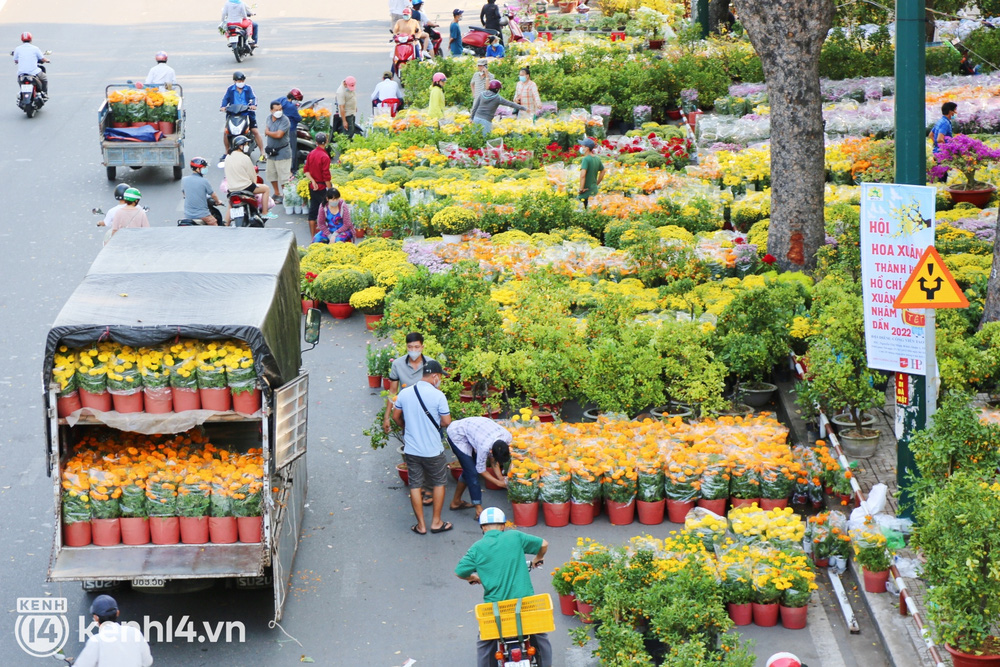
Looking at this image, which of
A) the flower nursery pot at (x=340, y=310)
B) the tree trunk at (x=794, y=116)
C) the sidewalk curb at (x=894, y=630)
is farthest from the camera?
the flower nursery pot at (x=340, y=310)

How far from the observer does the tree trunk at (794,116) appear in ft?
50.8

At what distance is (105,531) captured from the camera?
930 cm

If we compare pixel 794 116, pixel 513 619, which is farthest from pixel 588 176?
pixel 513 619

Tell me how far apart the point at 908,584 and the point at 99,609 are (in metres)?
5.98

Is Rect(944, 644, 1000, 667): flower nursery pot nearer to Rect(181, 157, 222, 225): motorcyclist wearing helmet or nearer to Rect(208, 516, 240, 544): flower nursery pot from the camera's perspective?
Rect(208, 516, 240, 544): flower nursery pot

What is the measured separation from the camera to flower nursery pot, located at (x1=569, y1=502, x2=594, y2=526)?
1109cm

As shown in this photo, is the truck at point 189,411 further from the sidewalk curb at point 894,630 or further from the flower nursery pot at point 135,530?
the sidewalk curb at point 894,630

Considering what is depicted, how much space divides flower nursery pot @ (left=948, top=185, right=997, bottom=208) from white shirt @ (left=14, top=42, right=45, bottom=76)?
17701 millimetres

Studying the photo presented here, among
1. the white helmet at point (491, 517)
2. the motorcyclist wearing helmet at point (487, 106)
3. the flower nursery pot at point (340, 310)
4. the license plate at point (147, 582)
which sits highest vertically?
the motorcyclist wearing helmet at point (487, 106)

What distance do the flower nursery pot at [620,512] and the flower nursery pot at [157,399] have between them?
13.2 ft

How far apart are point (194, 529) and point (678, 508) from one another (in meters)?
4.27

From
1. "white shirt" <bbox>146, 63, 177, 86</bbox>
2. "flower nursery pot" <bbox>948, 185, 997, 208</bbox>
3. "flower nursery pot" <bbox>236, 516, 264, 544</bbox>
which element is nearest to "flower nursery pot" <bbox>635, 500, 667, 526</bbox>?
"flower nursery pot" <bbox>236, 516, 264, 544</bbox>

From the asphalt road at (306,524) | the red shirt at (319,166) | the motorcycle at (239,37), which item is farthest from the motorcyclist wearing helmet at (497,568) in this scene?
the motorcycle at (239,37)

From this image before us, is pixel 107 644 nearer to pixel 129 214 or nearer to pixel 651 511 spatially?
pixel 651 511
